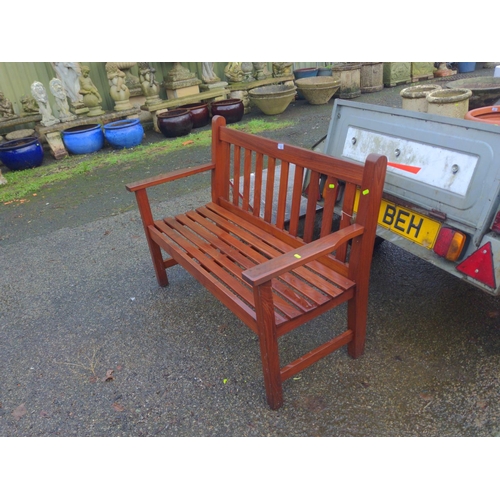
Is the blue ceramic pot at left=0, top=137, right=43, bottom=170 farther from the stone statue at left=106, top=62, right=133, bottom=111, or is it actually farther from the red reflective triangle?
the red reflective triangle

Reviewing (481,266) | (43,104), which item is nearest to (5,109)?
(43,104)

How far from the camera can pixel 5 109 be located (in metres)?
7.43

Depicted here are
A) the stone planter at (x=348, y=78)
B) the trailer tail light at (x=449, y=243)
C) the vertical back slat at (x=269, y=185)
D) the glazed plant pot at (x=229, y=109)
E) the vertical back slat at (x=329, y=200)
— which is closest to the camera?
the trailer tail light at (x=449, y=243)

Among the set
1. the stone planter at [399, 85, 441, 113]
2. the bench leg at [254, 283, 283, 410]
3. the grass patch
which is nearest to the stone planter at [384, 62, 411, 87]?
the grass patch

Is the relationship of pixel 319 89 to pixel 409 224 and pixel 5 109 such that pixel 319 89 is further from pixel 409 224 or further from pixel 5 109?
pixel 409 224

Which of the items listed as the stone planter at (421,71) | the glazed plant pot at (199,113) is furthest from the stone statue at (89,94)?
the stone planter at (421,71)

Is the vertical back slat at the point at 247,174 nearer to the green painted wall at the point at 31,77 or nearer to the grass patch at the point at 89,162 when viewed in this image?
the grass patch at the point at 89,162

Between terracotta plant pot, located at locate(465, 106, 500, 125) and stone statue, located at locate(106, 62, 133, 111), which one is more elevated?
terracotta plant pot, located at locate(465, 106, 500, 125)

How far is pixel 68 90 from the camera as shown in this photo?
7652 millimetres

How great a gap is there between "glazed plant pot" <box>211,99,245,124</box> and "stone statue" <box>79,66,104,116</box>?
7.19 ft

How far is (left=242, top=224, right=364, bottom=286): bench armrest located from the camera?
1.77 metres

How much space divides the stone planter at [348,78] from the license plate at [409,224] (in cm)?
774

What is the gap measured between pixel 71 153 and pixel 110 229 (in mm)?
3793

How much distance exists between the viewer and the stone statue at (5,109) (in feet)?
24.3
